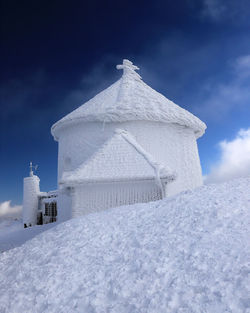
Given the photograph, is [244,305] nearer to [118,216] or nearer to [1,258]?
[118,216]

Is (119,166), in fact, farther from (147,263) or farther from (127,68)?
(127,68)

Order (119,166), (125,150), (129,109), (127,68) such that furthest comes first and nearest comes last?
(127,68) < (129,109) < (125,150) < (119,166)

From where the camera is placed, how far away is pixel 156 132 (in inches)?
370

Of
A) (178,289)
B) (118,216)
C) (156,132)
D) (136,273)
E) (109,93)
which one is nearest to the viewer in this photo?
(178,289)

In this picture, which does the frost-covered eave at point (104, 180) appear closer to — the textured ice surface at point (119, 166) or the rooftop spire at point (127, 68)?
the textured ice surface at point (119, 166)

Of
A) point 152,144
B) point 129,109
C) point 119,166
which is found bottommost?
point 119,166

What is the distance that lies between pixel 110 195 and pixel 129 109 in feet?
11.2

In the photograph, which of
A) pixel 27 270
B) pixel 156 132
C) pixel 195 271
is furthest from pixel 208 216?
pixel 156 132

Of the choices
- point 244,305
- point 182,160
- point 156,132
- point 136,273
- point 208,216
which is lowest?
point 244,305

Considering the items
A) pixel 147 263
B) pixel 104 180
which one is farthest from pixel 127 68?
pixel 147 263

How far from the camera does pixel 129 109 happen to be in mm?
9156

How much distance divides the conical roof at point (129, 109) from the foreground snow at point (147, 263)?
5182 millimetres

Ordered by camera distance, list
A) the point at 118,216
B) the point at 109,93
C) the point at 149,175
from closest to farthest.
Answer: the point at 118,216 < the point at 149,175 < the point at 109,93

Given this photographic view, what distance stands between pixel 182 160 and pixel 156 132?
141cm
